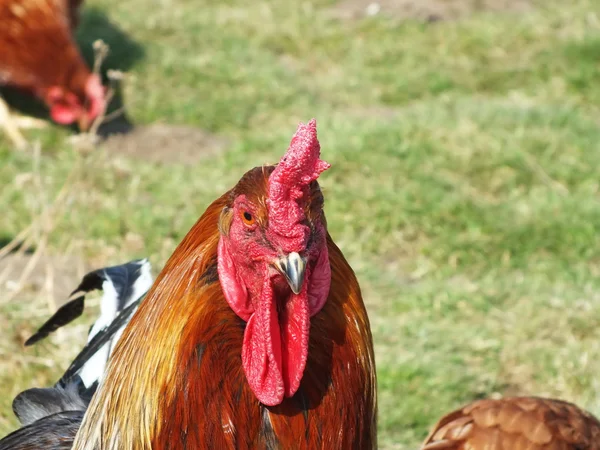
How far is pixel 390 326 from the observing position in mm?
4715

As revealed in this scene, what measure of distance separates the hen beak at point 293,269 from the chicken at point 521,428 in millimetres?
1389

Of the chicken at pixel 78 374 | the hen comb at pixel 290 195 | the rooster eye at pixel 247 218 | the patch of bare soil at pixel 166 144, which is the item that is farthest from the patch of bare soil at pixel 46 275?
the hen comb at pixel 290 195

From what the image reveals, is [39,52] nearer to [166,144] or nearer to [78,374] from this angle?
[166,144]

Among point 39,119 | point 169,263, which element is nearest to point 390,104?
point 39,119

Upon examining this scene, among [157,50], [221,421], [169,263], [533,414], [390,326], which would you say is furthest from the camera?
[157,50]

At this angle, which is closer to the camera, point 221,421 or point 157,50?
point 221,421

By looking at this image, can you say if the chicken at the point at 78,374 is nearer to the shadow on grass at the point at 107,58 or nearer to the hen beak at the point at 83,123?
the hen beak at the point at 83,123

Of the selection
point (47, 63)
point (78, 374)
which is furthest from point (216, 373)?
point (47, 63)

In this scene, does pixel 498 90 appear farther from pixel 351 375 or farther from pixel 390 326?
pixel 351 375

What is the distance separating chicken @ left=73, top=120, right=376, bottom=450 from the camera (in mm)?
1991

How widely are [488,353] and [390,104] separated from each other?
3696 millimetres

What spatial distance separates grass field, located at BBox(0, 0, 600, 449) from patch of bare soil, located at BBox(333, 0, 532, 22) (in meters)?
0.03

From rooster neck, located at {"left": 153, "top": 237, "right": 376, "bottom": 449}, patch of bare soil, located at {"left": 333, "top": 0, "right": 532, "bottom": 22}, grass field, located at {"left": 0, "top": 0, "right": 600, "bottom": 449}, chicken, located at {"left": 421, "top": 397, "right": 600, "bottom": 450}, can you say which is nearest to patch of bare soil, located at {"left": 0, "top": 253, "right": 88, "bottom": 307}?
grass field, located at {"left": 0, "top": 0, "right": 600, "bottom": 449}

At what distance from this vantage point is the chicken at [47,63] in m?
7.16
